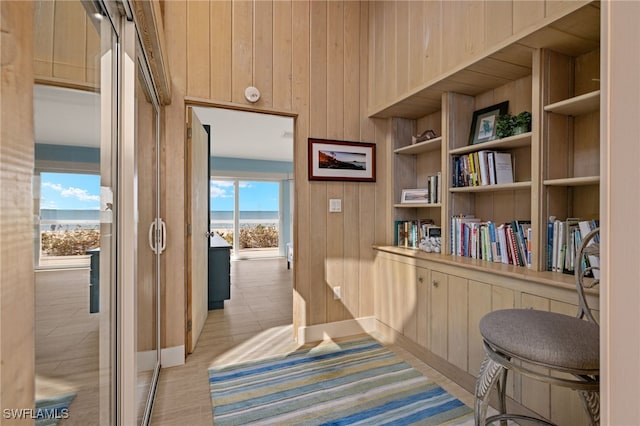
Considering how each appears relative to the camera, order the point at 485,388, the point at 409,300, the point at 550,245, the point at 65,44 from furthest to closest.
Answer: the point at 409,300 < the point at 550,245 < the point at 485,388 < the point at 65,44

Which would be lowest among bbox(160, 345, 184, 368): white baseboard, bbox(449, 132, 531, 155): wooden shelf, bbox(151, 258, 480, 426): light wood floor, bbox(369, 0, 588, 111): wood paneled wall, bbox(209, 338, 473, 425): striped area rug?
bbox(151, 258, 480, 426): light wood floor

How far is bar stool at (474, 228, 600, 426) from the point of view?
1.06 m

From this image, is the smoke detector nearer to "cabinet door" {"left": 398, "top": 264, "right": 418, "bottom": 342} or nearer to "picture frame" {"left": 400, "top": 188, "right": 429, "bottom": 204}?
"picture frame" {"left": 400, "top": 188, "right": 429, "bottom": 204}

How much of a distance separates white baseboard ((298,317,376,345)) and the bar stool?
1.55 meters

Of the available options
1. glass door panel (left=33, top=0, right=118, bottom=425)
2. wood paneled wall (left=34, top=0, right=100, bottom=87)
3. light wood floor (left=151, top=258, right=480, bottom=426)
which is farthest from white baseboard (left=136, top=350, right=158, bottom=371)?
wood paneled wall (left=34, top=0, right=100, bottom=87)

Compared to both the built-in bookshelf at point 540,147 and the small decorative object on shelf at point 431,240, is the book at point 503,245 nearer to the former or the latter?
the built-in bookshelf at point 540,147

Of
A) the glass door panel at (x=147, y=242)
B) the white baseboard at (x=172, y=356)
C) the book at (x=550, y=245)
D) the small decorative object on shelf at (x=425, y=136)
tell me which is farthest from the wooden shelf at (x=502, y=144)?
the white baseboard at (x=172, y=356)

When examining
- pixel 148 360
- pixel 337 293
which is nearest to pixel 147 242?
pixel 148 360

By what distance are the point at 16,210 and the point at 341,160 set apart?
2573mm

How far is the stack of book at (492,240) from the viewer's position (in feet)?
6.22

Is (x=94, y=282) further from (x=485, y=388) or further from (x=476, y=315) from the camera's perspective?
(x=476, y=315)

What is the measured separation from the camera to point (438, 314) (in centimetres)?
223

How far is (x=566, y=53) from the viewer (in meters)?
1.78
